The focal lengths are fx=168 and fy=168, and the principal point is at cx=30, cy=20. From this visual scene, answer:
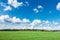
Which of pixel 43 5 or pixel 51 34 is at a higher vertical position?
pixel 43 5

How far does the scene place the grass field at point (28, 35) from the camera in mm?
4727

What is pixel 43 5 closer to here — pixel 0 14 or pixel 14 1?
pixel 14 1

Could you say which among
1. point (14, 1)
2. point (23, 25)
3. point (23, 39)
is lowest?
point (23, 39)

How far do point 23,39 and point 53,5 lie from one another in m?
1.30

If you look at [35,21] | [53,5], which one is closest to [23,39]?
[35,21]

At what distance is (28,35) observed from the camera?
4.78 m

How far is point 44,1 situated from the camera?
4.79 metres

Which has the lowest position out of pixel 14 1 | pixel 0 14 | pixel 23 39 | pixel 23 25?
pixel 23 39

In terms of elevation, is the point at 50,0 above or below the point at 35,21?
above

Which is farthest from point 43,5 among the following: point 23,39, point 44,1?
point 23,39

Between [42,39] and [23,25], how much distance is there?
0.67 m

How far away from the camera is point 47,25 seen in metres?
4.78

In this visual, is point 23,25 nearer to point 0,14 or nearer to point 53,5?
point 0,14

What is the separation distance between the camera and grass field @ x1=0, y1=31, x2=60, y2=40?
473 cm
